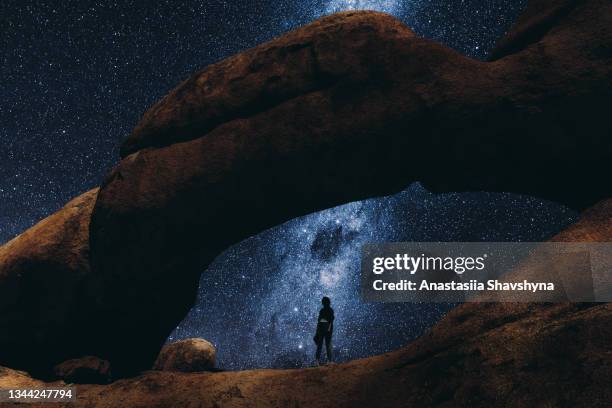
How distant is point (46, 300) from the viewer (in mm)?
8969

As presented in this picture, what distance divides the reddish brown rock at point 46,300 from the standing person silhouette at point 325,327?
4032 millimetres

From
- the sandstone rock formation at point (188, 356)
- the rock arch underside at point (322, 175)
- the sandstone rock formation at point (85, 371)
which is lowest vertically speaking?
the sandstone rock formation at point (85, 371)

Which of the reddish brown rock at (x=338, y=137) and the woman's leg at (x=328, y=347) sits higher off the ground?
the reddish brown rock at (x=338, y=137)

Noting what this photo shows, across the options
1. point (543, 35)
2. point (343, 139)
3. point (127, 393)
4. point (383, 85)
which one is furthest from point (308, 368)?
point (543, 35)

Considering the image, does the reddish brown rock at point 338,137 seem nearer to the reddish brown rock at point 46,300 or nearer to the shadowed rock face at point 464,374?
the reddish brown rock at point 46,300

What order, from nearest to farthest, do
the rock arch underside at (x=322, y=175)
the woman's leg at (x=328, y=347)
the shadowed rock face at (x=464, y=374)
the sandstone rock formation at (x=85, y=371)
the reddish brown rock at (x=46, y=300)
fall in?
the shadowed rock face at (x=464, y=374) < the rock arch underside at (x=322, y=175) < the sandstone rock formation at (x=85, y=371) < the woman's leg at (x=328, y=347) < the reddish brown rock at (x=46, y=300)

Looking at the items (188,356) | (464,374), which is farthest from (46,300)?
(464,374)

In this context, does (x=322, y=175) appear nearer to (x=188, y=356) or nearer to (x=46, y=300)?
(x=46, y=300)

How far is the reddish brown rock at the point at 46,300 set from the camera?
8.88 metres

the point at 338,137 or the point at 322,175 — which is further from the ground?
the point at 338,137

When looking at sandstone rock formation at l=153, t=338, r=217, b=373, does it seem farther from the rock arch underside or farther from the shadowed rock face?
the shadowed rock face

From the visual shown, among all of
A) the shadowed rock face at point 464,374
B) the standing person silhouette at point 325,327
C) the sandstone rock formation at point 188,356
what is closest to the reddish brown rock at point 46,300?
the shadowed rock face at point 464,374

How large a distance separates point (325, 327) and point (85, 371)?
13.1ft

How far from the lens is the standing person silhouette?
28.6 feet
